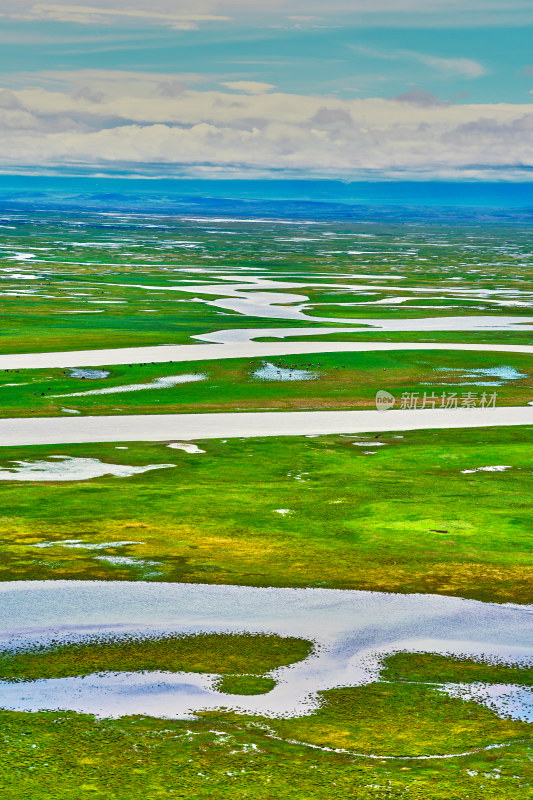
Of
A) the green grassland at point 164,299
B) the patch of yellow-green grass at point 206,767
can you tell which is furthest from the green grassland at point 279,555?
the green grassland at point 164,299

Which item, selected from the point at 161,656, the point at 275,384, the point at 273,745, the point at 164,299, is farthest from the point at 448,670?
the point at 164,299

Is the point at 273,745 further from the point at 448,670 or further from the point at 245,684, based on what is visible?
the point at 448,670

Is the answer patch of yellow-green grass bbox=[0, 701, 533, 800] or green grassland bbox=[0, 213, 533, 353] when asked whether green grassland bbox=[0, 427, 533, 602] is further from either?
green grassland bbox=[0, 213, 533, 353]

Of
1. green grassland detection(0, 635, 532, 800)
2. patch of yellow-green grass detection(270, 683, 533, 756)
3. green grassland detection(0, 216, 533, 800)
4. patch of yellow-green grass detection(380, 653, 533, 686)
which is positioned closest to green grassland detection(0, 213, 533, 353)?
green grassland detection(0, 216, 533, 800)

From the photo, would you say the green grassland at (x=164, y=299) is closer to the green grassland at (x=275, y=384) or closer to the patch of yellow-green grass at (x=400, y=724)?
the green grassland at (x=275, y=384)

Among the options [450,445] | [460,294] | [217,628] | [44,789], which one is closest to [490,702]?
[217,628]
